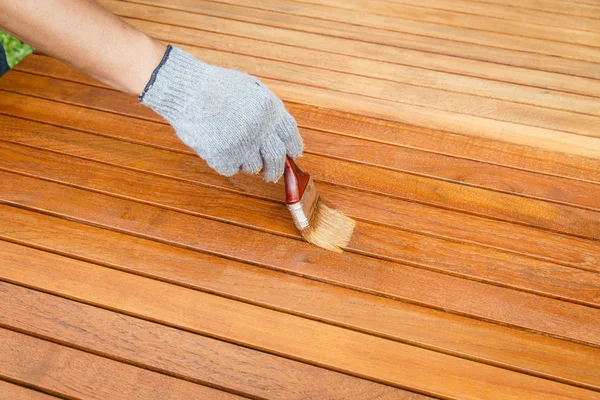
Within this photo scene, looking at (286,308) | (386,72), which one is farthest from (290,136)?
(386,72)

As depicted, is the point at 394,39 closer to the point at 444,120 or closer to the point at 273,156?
the point at 444,120

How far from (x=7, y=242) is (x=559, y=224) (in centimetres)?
150

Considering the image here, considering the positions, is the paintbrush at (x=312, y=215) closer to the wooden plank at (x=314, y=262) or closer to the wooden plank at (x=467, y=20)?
the wooden plank at (x=314, y=262)

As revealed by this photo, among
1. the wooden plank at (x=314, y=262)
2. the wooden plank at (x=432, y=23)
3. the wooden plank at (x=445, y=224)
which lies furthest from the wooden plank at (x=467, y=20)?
the wooden plank at (x=314, y=262)

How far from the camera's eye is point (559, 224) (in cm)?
157

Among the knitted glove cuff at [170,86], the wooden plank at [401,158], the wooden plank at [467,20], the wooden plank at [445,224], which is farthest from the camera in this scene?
the wooden plank at [467,20]

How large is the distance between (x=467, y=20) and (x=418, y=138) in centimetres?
92

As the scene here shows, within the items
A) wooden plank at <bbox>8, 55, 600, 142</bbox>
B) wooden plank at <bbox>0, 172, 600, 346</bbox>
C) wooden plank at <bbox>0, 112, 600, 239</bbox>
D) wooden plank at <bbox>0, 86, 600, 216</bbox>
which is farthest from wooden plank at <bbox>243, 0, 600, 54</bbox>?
wooden plank at <bbox>0, 172, 600, 346</bbox>

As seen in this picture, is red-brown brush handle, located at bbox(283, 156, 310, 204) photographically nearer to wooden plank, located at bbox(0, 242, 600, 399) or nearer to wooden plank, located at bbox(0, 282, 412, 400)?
wooden plank, located at bbox(0, 242, 600, 399)

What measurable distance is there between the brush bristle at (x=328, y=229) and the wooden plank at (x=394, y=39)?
1024mm

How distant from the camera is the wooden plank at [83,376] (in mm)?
1210

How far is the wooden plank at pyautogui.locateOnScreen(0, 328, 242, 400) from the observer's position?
1210 millimetres

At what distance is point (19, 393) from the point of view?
3.97 ft

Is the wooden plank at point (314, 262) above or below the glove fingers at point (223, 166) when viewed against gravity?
below
